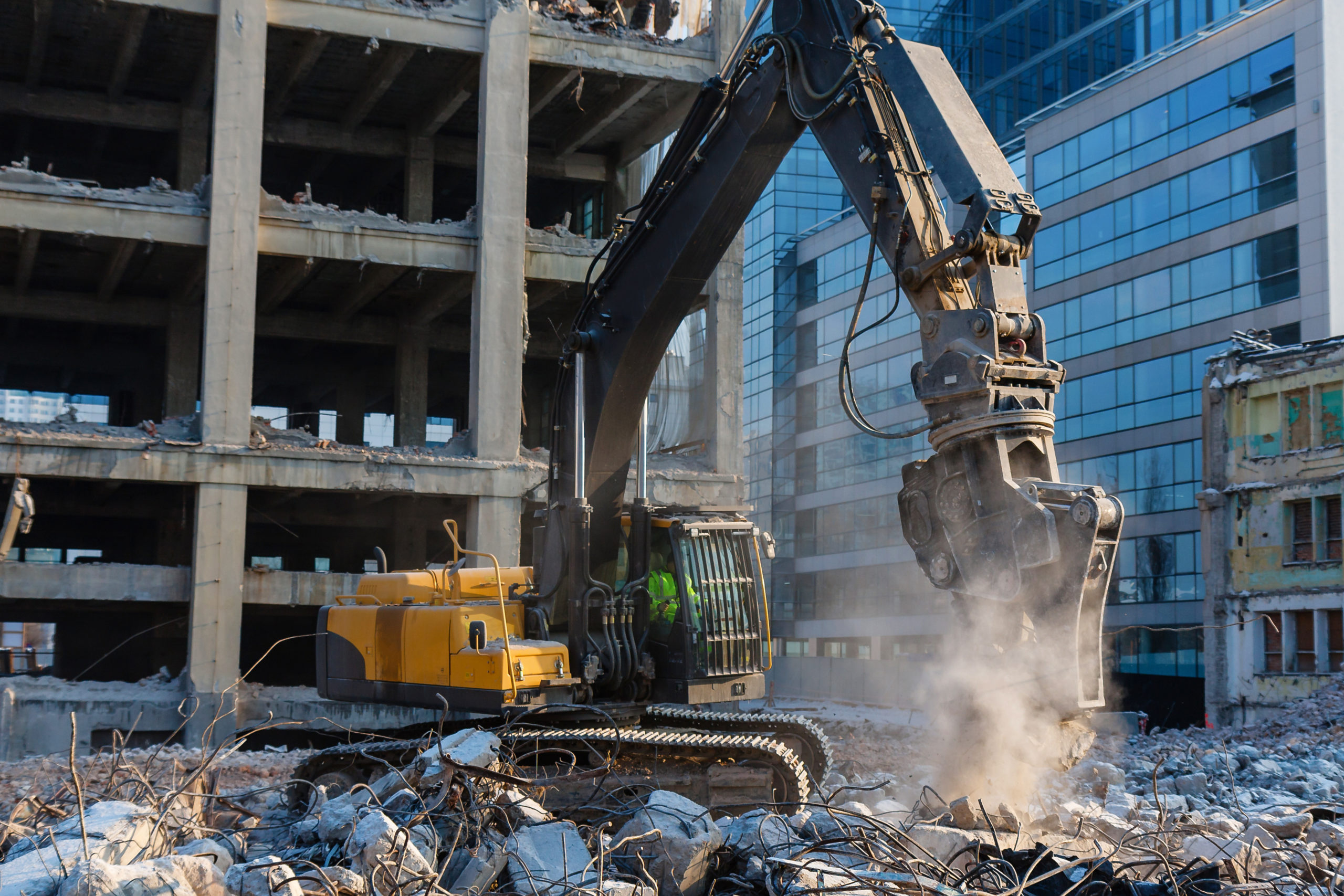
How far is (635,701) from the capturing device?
10094 millimetres

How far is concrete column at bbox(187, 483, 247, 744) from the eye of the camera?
2000 centimetres

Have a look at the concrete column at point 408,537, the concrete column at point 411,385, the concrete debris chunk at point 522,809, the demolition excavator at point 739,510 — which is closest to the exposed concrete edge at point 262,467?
the concrete column at point 411,385

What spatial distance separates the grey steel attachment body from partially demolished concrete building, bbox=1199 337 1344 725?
20.9 metres

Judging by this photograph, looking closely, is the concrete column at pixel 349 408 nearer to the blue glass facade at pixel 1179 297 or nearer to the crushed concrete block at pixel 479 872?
the blue glass facade at pixel 1179 297

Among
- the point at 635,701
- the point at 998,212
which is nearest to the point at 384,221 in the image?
the point at 635,701

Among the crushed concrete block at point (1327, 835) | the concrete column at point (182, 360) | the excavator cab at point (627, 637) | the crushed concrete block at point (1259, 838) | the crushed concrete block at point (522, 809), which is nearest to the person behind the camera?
the crushed concrete block at point (522, 809)

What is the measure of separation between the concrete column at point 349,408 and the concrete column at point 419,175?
756 cm

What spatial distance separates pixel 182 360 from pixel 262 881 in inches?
848

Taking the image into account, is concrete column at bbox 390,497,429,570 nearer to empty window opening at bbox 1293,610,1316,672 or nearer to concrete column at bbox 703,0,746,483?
concrete column at bbox 703,0,746,483

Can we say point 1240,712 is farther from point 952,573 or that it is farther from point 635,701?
point 952,573

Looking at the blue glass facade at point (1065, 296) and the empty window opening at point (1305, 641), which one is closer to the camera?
the empty window opening at point (1305, 641)

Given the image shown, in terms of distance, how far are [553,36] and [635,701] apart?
1595cm

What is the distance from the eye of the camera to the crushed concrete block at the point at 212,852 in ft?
20.7

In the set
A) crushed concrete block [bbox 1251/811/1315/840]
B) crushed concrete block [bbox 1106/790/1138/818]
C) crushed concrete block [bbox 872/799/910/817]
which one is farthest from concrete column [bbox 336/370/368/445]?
crushed concrete block [bbox 1251/811/1315/840]
